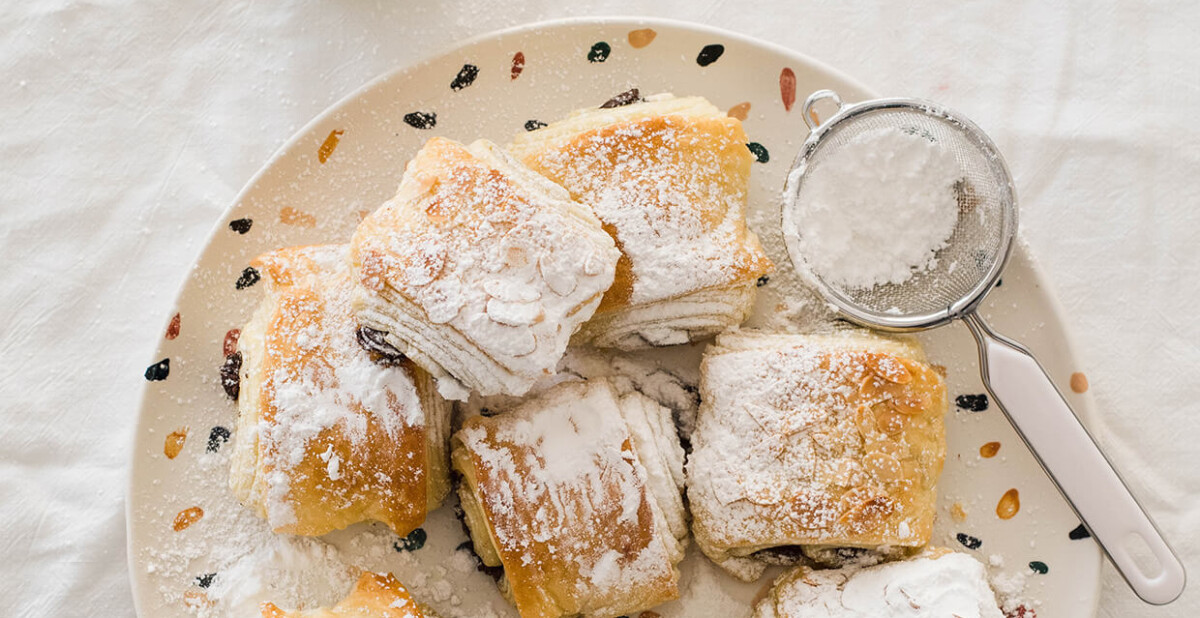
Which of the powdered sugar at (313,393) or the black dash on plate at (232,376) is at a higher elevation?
the powdered sugar at (313,393)

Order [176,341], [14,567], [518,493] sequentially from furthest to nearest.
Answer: [14,567] < [176,341] < [518,493]

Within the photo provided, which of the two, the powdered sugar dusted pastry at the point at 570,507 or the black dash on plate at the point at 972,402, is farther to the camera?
the black dash on plate at the point at 972,402

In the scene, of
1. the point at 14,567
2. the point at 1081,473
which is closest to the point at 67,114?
the point at 14,567

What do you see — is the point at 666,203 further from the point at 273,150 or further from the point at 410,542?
the point at 273,150

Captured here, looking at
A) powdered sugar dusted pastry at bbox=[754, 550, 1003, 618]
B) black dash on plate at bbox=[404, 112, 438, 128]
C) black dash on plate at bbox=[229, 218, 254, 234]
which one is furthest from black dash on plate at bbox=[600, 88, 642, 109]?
powdered sugar dusted pastry at bbox=[754, 550, 1003, 618]

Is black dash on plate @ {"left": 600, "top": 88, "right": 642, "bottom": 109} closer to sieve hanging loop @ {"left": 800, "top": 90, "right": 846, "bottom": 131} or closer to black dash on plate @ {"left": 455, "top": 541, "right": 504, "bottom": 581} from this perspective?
sieve hanging loop @ {"left": 800, "top": 90, "right": 846, "bottom": 131}

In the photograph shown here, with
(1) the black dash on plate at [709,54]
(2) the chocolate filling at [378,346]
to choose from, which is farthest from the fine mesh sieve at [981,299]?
(2) the chocolate filling at [378,346]

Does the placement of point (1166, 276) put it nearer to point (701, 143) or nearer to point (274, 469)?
point (701, 143)

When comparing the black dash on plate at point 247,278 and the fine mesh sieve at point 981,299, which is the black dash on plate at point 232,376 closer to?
the black dash on plate at point 247,278
